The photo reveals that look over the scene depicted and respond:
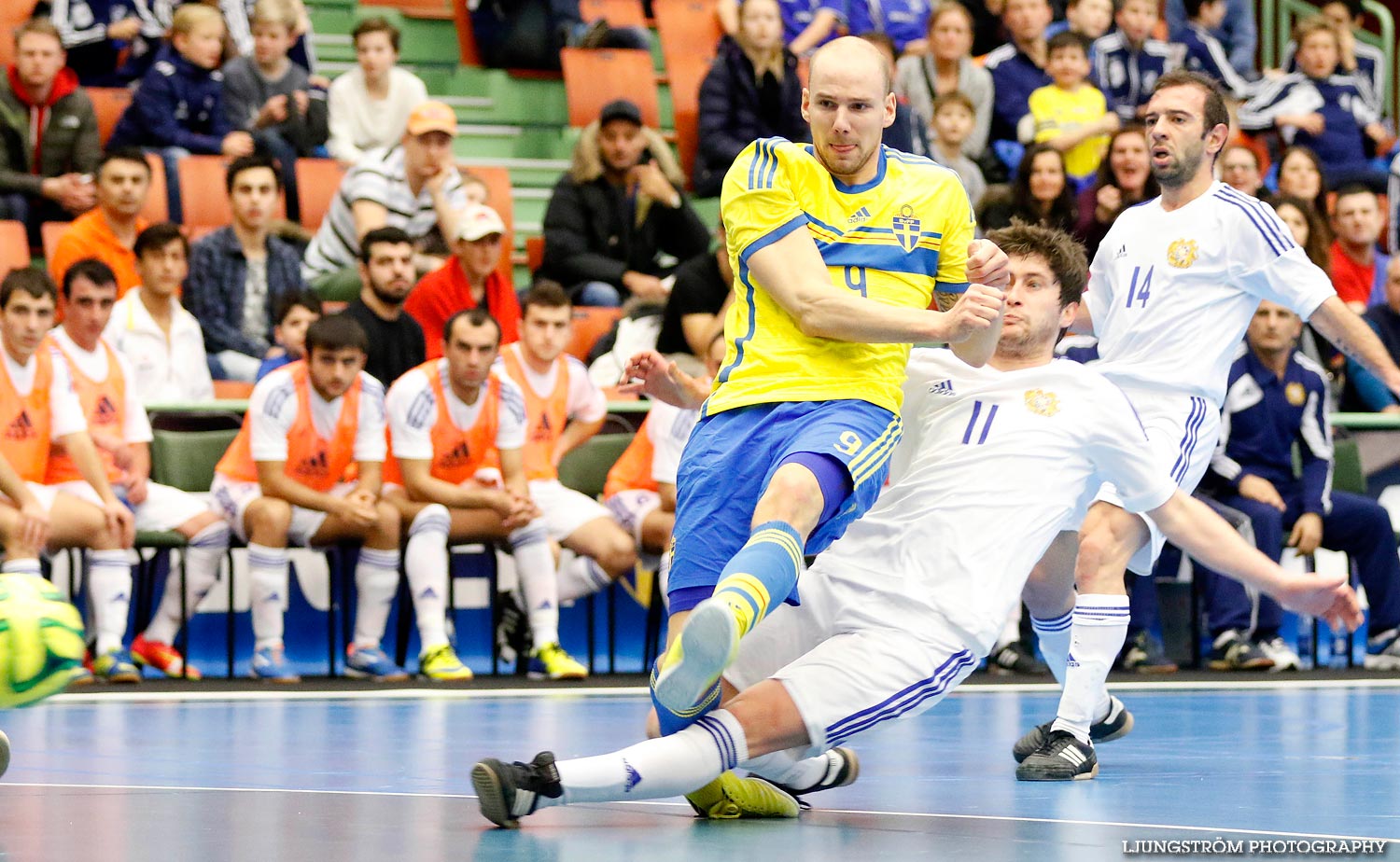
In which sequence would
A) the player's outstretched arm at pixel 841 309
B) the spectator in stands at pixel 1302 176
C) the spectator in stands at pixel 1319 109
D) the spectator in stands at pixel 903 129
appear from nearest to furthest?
the player's outstretched arm at pixel 841 309 → the spectator in stands at pixel 903 129 → the spectator in stands at pixel 1302 176 → the spectator in stands at pixel 1319 109

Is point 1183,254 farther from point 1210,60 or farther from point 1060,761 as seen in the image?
point 1210,60

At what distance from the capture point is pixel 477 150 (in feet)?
45.2

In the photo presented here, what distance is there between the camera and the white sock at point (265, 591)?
9141mm

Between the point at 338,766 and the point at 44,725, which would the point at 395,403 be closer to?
the point at 44,725

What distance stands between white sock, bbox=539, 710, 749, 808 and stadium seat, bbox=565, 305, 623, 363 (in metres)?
7.08

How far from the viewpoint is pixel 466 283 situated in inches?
419

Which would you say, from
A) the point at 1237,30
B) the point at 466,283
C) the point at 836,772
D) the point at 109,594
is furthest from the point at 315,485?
the point at 1237,30

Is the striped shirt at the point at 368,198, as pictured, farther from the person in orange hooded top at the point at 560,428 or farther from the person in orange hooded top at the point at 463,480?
the person in orange hooded top at the point at 463,480

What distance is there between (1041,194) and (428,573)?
4.62 meters

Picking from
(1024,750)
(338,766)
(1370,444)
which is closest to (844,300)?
(1024,750)

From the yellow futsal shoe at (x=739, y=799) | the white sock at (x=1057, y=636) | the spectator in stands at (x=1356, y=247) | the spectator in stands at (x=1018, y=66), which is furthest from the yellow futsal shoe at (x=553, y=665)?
the spectator in stands at (x=1356, y=247)

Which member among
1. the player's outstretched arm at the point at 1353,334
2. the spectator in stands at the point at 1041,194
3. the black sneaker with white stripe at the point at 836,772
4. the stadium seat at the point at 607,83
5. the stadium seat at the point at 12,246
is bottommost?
the black sneaker with white stripe at the point at 836,772

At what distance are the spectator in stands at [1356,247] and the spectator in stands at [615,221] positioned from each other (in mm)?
4139

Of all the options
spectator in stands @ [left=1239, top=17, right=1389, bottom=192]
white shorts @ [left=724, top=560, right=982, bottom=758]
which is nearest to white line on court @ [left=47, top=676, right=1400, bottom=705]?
white shorts @ [left=724, top=560, right=982, bottom=758]
